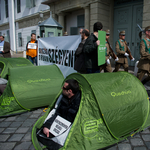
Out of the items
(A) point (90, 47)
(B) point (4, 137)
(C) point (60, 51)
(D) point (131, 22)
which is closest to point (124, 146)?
(B) point (4, 137)

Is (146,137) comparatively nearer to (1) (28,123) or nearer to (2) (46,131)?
(2) (46,131)

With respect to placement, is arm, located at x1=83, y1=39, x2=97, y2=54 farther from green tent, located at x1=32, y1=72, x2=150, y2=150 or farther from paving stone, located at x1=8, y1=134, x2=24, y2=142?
paving stone, located at x1=8, y1=134, x2=24, y2=142

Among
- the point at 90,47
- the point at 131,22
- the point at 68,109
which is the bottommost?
the point at 68,109

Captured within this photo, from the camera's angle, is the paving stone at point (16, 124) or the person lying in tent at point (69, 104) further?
the paving stone at point (16, 124)

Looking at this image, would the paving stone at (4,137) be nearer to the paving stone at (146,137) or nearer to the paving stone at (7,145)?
the paving stone at (7,145)

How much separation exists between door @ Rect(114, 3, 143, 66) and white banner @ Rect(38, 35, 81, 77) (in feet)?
17.7

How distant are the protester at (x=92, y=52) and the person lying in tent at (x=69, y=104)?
1.28 metres

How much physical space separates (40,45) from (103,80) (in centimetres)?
526

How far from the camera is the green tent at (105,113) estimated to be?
234 centimetres

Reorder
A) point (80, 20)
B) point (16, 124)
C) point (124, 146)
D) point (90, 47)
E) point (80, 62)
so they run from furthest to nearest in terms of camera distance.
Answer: point (80, 20) < point (80, 62) < point (90, 47) < point (16, 124) < point (124, 146)

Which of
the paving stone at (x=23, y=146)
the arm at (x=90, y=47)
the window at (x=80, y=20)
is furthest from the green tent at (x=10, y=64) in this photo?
the window at (x=80, y=20)

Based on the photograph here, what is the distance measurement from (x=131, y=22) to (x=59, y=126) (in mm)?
8817

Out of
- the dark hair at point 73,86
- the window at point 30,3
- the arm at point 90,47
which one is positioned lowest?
the dark hair at point 73,86

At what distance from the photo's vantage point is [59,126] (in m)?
2.54
